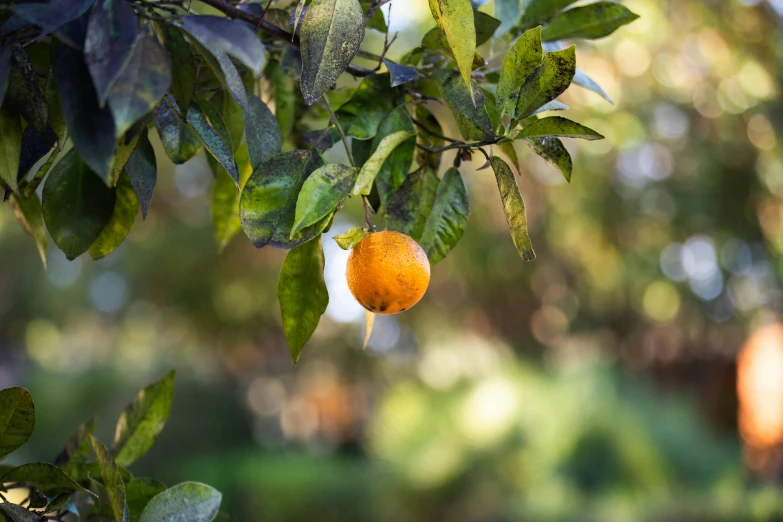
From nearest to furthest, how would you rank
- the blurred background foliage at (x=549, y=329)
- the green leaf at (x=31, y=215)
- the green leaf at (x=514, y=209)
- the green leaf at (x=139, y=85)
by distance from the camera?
1. the green leaf at (x=139, y=85)
2. the green leaf at (x=514, y=209)
3. the green leaf at (x=31, y=215)
4. the blurred background foliage at (x=549, y=329)

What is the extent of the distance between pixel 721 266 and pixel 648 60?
4.37 ft

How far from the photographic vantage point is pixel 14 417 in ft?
1.20

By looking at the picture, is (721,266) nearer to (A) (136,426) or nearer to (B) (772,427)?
(B) (772,427)

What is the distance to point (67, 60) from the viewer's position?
273 millimetres

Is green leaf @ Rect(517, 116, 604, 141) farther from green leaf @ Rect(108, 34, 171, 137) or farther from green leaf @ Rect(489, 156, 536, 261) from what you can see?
green leaf @ Rect(108, 34, 171, 137)

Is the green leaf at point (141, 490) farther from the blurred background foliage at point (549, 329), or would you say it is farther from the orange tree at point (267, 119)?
the blurred background foliage at point (549, 329)

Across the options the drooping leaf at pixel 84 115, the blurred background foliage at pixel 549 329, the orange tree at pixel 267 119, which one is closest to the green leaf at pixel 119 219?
the orange tree at pixel 267 119

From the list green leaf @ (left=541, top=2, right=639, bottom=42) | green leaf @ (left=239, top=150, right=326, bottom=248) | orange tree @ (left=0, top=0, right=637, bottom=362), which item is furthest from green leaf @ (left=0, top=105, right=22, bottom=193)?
green leaf @ (left=541, top=2, right=639, bottom=42)

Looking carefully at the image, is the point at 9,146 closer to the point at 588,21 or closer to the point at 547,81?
the point at 547,81

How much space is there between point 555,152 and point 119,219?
0.81 ft

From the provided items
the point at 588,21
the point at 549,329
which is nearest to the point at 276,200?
the point at 588,21

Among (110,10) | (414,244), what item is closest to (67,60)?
(110,10)

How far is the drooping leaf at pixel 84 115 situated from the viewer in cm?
26

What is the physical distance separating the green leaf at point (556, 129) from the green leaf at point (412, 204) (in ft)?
0.25
